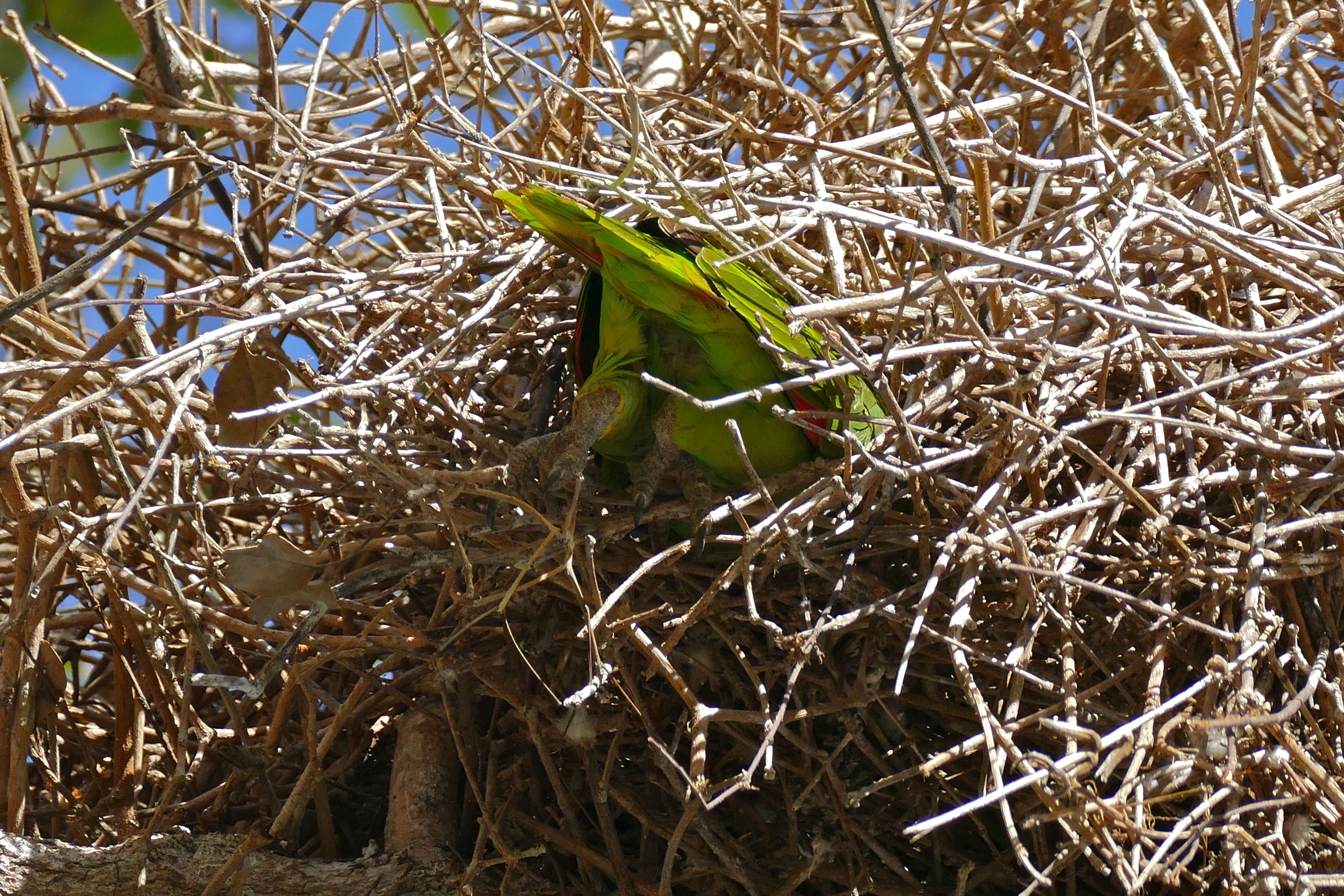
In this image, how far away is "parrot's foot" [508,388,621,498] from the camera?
162 centimetres

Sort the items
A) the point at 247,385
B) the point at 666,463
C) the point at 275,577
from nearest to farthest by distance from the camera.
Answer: the point at 275,577 < the point at 247,385 < the point at 666,463

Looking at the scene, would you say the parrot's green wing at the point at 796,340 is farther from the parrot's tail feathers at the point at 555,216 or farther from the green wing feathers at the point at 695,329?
the parrot's tail feathers at the point at 555,216

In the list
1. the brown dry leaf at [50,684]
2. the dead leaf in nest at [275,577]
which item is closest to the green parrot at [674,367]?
the dead leaf in nest at [275,577]

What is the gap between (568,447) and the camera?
5.35ft

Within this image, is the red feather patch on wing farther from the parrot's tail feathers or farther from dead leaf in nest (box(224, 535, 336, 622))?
dead leaf in nest (box(224, 535, 336, 622))

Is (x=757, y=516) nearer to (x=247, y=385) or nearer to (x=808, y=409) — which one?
(x=808, y=409)

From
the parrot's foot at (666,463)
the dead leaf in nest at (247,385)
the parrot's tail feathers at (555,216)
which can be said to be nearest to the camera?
the parrot's tail feathers at (555,216)

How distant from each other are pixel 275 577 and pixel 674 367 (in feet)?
2.14

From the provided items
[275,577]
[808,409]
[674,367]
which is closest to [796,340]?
[808,409]

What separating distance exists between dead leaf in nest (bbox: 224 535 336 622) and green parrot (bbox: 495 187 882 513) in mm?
316

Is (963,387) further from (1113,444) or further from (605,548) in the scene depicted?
(605,548)

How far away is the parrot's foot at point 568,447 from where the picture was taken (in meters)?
1.62

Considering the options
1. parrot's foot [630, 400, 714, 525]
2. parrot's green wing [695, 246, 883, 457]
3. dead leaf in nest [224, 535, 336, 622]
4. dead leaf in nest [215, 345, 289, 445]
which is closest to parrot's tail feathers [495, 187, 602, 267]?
parrot's green wing [695, 246, 883, 457]

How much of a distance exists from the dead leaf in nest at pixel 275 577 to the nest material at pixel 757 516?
41mm
